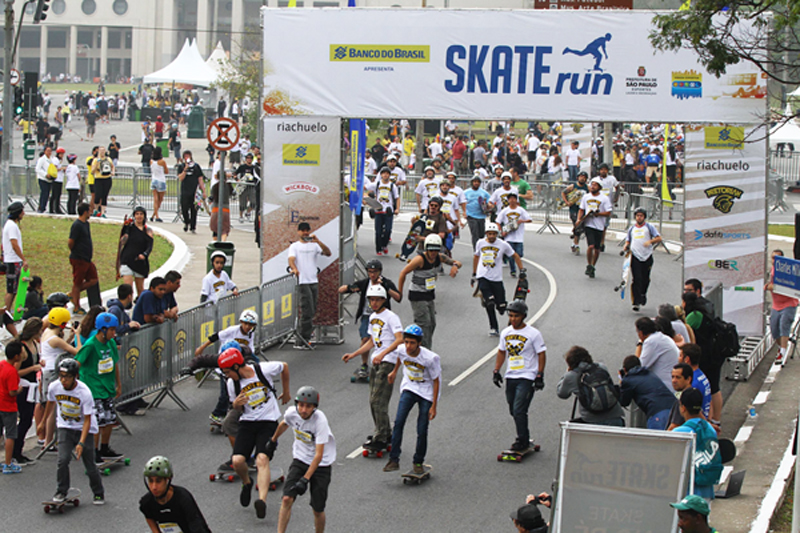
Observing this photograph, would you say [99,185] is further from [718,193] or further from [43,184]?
[718,193]

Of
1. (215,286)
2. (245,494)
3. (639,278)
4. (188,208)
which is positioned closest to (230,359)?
(245,494)

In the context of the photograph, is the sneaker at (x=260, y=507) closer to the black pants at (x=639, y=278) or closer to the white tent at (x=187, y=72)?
the black pants at (x=639, y=278)

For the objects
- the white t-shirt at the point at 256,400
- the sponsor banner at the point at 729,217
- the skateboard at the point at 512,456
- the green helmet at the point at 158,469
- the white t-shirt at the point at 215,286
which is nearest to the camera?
the green helmet at the point at 158,469

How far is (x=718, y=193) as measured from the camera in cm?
1533

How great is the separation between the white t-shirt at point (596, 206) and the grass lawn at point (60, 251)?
921 centimetres

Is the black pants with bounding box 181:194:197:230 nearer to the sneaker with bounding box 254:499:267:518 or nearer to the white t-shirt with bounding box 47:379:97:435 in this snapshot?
the white t-shirt with bounding box 47:379:97:435

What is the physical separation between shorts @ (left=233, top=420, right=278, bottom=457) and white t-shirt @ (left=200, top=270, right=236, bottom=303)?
4.93 m

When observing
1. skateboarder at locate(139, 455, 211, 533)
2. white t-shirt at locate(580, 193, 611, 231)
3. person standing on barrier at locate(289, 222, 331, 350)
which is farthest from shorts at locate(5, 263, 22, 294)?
white t-shirt at locate(580, 193, 611, 231)

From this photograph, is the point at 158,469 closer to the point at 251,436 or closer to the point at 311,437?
the point at 311,437

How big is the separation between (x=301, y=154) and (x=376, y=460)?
21.2 feet

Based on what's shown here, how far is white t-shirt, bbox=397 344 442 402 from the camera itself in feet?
34.4

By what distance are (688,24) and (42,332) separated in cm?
937

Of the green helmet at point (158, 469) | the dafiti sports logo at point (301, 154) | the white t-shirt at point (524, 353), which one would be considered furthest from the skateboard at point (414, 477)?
the dafiti sports logo at point (301, 154)

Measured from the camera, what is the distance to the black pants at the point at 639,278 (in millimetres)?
18172
